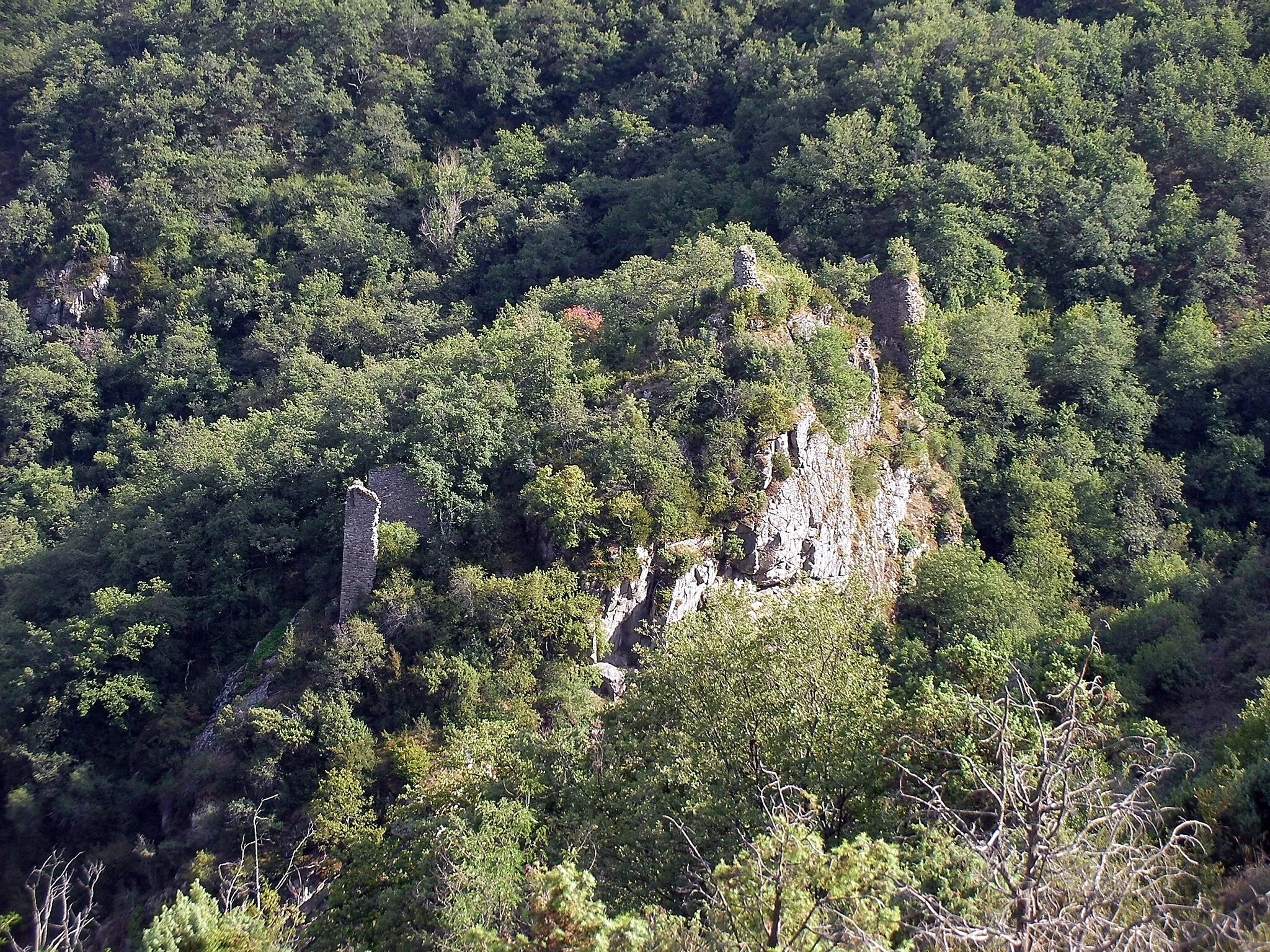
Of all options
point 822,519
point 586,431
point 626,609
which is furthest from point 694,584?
point 586,431

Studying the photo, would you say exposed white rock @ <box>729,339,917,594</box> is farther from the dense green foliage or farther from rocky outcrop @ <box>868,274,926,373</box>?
rocky outcrop @ <box>868,274,926,373</box>

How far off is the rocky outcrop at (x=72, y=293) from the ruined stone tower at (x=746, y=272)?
Result: 3789 cm

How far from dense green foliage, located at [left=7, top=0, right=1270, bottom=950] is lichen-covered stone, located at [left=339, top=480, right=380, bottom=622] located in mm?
737

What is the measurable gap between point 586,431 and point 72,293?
129 ft

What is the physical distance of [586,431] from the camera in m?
27.9

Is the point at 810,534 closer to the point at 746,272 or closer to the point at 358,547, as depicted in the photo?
the point at 746,272

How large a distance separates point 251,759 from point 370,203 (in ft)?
122

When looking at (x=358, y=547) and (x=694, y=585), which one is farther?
(x=694, y=585)

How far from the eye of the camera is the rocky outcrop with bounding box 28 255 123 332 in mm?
53344

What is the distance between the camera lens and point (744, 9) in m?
58.8

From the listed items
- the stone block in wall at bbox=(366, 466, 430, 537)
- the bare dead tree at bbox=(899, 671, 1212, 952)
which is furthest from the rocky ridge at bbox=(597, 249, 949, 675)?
the bare dead tree at bbox=(899, 671, 1212, 952)

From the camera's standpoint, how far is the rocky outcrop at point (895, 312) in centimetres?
3603

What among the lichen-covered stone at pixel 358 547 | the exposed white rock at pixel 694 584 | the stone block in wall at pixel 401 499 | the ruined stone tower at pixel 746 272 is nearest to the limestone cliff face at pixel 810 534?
the exposed white rock at pixel 694 584

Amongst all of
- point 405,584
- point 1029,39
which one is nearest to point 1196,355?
point 1029,39
